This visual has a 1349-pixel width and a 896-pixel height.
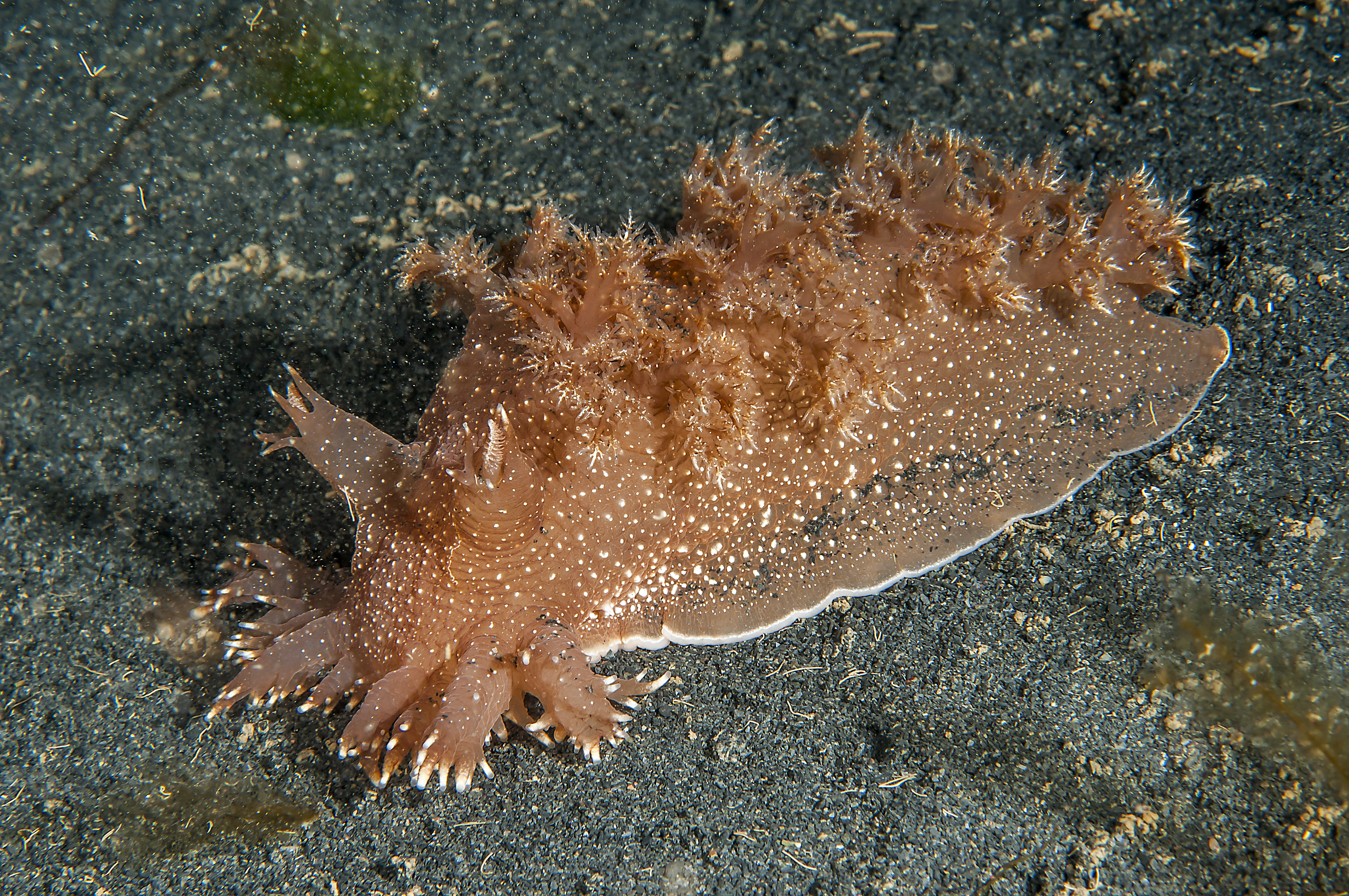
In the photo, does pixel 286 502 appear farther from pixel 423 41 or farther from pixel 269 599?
pixel 423 41

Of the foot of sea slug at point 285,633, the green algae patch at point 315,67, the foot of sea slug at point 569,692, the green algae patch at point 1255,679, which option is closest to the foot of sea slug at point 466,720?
the foot of sea slug at point 569,692

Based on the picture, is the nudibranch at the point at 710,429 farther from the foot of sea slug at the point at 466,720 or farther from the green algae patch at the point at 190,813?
the green algae patch at the point at 190,813

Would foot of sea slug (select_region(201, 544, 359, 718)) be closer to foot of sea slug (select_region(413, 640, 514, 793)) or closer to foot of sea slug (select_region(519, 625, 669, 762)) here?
foot of sea slug (select_region(413, 640, 514, 793))

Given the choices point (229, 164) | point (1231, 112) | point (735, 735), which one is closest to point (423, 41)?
point (229, 164)

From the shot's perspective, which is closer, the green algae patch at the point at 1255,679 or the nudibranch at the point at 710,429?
the green algae patch at the point at 1255,679

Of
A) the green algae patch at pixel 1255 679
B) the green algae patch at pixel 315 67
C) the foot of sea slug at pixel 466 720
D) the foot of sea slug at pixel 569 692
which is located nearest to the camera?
the green algae patch at pixel 1255 679

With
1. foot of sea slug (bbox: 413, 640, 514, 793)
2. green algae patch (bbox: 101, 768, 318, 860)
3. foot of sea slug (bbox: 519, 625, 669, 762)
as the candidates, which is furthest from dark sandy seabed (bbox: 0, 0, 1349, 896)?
foot of sea slug (bbox: 413, 640, 514, 793)

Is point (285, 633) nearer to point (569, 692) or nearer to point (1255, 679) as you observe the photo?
point (569, 692)
